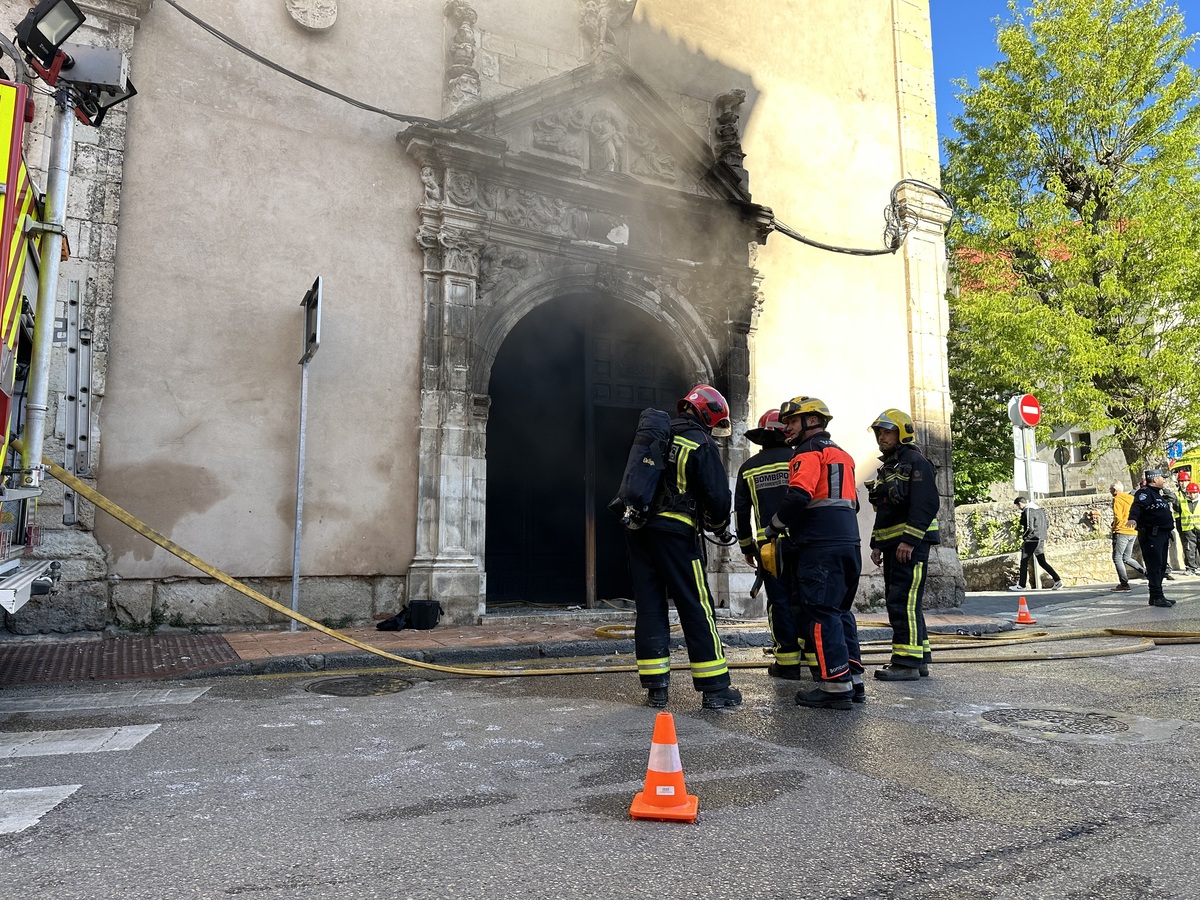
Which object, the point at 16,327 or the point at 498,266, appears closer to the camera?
the point at 16,327

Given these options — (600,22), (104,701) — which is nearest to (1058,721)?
(104,701)

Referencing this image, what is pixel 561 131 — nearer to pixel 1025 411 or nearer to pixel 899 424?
pixel 899 424

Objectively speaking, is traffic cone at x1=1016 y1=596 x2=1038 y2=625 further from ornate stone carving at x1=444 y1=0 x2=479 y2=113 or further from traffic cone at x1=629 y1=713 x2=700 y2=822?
ornate stone carving at x1=444 y1=0 x2=479 y2=113

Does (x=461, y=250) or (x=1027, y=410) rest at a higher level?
(x=461, y=250)

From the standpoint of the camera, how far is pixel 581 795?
3092 mm

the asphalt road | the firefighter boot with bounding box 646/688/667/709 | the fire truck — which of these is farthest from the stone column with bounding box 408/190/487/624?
the firefighter boot with bounding box 646/688/667/709

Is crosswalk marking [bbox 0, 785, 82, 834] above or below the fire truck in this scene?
below

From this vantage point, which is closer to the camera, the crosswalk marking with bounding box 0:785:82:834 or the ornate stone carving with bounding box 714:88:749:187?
the crosswalk marking with bounding box 0:785:82:834

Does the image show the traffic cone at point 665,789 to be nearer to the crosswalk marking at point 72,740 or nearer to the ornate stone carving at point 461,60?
the crosswalk marking at point 72,740

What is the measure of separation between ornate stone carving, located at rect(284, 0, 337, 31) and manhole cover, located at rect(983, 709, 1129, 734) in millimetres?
9024

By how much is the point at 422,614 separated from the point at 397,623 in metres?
0.25

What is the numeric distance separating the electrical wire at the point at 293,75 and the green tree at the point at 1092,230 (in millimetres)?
12636

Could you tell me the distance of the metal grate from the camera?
5680 mm

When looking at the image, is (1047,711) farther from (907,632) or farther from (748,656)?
(748,656)
